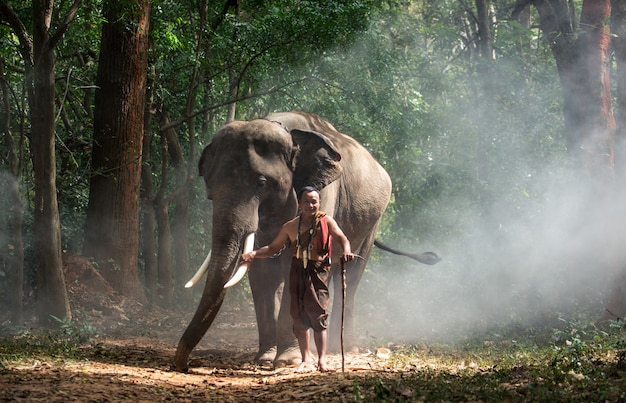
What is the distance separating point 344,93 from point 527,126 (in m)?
6.07

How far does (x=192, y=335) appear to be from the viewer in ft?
25.9

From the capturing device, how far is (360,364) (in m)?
8.93

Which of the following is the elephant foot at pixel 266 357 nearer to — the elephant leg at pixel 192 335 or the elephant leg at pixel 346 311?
the elephant leg at pixel 192 335

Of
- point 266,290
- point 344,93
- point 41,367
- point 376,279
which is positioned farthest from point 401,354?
point 376,279

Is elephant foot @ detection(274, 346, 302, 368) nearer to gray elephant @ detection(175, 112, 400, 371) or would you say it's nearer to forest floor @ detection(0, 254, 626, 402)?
gray elephant @ detection(175, 112, 400, 371)

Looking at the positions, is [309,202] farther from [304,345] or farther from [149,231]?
[149,231]

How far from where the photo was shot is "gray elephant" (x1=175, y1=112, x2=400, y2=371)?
8250mm

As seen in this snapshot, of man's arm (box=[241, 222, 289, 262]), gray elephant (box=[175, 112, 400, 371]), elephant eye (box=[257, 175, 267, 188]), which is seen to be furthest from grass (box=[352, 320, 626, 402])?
elephant eye (box=[257, 175, 267, 188])

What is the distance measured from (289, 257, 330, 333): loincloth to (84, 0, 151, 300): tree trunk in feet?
19.1

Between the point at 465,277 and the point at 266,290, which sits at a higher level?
the point at 266,290

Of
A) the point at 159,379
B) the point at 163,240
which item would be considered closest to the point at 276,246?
the point at 159,379

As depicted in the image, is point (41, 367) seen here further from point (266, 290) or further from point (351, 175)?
point (351, 175)

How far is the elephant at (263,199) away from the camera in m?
8.25

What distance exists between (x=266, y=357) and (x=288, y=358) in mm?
514
